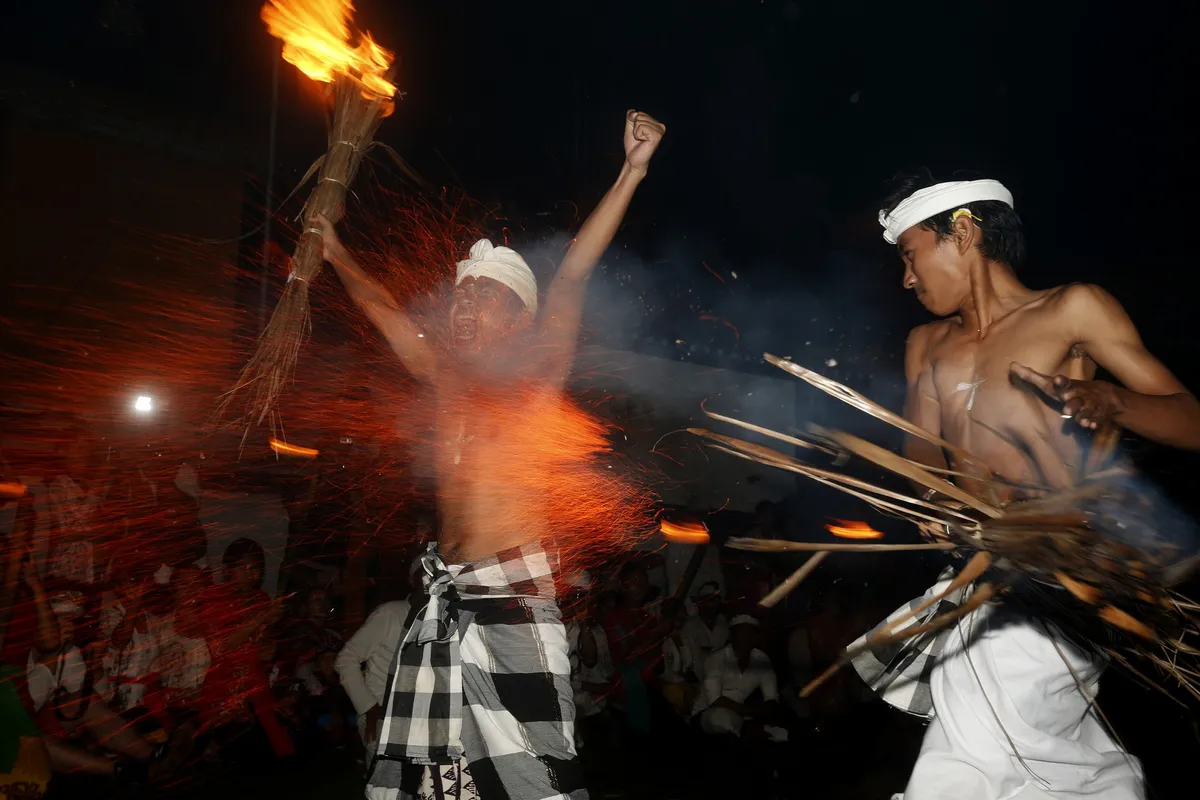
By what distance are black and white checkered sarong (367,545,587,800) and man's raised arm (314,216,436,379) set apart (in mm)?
1031

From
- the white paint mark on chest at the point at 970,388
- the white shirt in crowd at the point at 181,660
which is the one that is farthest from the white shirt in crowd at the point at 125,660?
the white paint mark on chest at the point at 970,388

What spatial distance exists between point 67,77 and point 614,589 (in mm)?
7710

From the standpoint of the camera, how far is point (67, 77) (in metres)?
8.18

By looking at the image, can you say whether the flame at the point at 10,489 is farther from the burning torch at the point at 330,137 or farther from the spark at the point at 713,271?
the spark at the point at 713,271

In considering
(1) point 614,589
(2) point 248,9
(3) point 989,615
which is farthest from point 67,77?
(3) point 989,615

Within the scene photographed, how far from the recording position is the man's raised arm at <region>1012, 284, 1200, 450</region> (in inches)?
83.9

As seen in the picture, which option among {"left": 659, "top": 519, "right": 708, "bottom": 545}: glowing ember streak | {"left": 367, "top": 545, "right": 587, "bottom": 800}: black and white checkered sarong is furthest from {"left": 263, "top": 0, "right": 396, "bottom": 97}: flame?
{"left": 659, "top": 519, "right": 708, "bottom": 545}: glowing ember streak

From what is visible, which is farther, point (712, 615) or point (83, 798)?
point (712, 615)

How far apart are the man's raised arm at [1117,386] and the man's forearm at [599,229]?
1636 millimetres

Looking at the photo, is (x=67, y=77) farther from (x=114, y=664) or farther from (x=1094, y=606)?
(x=1094, y=606)

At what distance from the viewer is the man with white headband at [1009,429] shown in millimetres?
2383

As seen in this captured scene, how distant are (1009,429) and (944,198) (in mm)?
917

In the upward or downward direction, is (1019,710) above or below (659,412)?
below

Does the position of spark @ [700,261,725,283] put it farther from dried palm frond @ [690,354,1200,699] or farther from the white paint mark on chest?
dried palm frond @ [690,354,1200,699]
